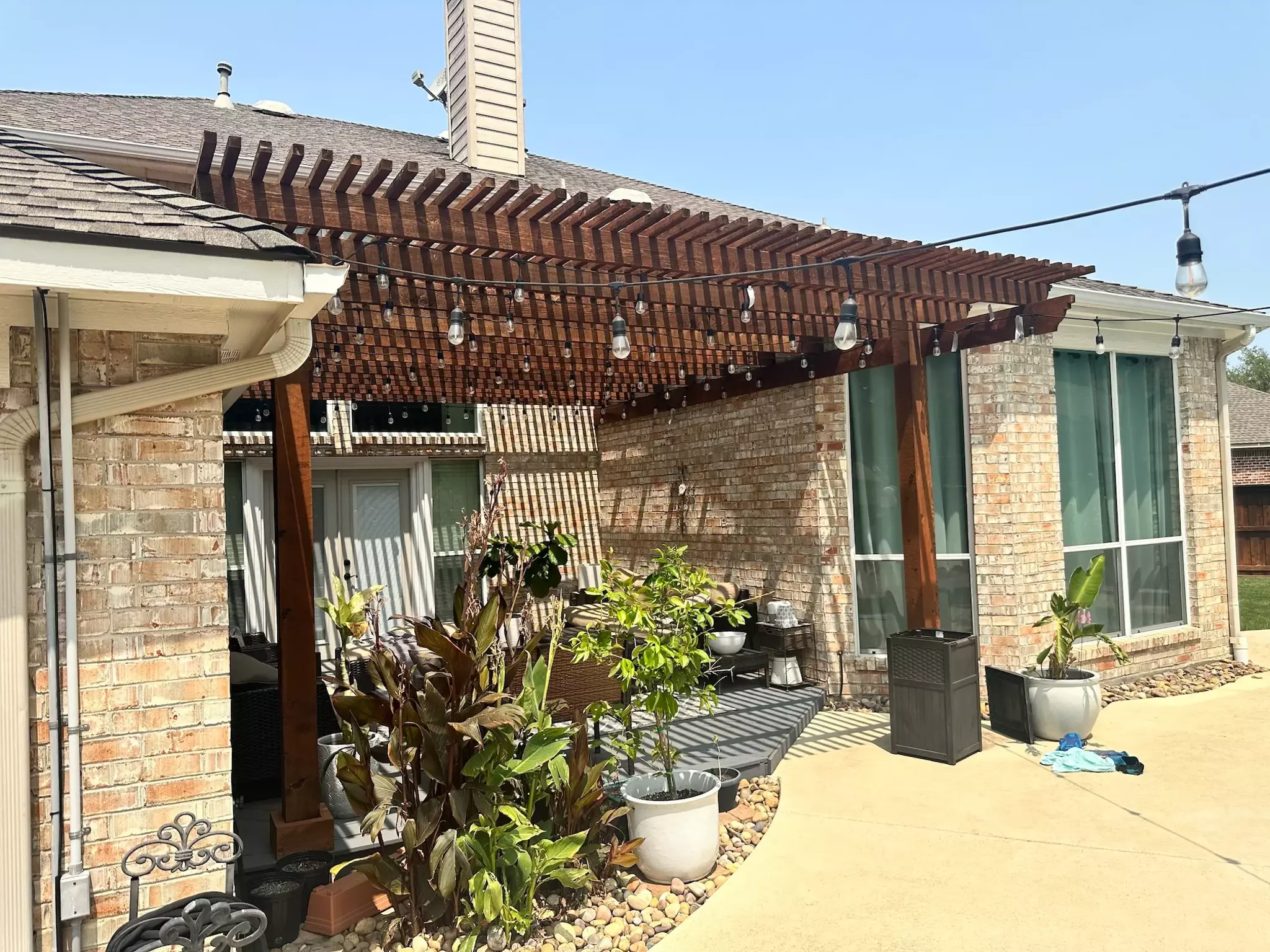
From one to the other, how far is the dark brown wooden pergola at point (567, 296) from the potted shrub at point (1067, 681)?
2.86 ft

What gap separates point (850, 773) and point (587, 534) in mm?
6144

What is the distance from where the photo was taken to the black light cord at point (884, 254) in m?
3.29

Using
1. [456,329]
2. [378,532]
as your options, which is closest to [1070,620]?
[456,329]

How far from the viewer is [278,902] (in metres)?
3.44

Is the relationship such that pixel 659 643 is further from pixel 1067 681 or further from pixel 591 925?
pixel 1067 681

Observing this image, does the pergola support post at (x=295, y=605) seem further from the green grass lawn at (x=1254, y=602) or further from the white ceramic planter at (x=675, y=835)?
the green grass lawn at (x=1254, y=602)

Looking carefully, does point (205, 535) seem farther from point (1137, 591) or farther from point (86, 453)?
point (1137, 591)

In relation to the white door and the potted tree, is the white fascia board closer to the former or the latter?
the potted tree

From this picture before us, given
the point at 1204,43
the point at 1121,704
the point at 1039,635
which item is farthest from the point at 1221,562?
the point at 1204,43

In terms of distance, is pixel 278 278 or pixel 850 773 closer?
pixel 278 278

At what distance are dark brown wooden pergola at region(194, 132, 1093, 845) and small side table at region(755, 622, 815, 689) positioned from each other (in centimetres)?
139

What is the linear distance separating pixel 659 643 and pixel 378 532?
23.2 feet

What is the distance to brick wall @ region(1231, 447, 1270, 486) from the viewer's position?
18.0m

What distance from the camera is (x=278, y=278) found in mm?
2607
